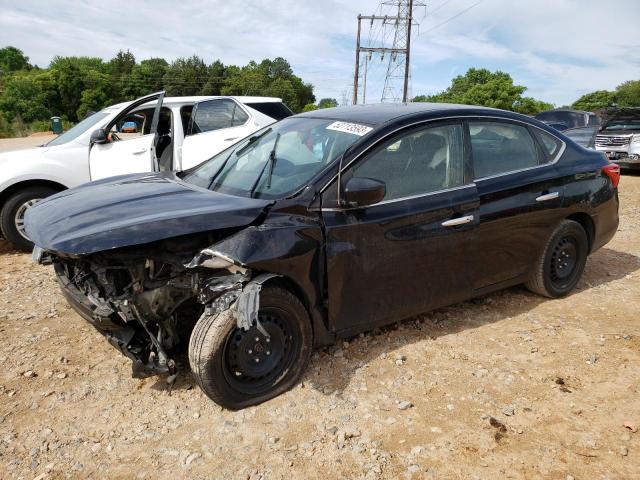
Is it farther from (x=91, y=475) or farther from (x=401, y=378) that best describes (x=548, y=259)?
(x=91, y=475)

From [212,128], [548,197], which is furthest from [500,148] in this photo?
[212,128]

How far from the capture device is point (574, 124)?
14672 mm

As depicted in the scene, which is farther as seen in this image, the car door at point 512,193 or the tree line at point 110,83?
the tree line at point 110,83

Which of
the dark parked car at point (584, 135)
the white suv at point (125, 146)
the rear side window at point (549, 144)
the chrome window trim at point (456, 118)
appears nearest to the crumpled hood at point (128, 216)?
the chrome window trim at point (456, 118)

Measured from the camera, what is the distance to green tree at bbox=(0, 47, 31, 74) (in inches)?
3878

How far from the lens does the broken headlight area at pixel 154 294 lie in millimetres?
2531

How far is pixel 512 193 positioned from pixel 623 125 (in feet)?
43.6

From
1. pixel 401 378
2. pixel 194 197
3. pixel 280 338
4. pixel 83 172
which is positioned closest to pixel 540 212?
pixel 401 378

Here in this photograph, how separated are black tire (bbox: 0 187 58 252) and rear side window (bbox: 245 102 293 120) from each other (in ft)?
10.2

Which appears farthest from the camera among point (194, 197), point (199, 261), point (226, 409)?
point (194, 197)

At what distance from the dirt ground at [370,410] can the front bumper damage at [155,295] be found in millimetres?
409

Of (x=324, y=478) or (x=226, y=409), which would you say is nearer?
(x=324, y=478)

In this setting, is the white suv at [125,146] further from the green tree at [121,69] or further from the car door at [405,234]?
the green tree at [121,69]

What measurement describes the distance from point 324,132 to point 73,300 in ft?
6.39
